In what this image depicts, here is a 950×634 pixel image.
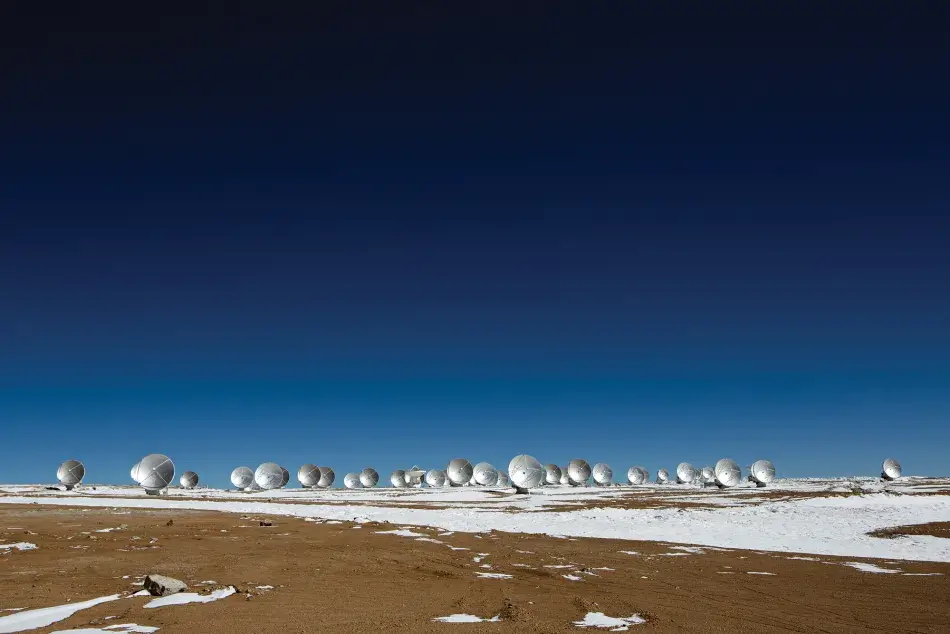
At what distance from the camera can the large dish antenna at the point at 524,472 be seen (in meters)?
A: 71.8

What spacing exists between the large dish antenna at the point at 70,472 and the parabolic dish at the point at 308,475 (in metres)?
32.1

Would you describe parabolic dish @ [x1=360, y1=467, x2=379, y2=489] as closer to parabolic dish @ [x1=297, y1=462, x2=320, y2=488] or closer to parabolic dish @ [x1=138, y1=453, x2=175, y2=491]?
parabolic dish @ [x1=297, y1=462, x2=320, y2=488]

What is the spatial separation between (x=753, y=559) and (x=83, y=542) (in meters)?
22.2

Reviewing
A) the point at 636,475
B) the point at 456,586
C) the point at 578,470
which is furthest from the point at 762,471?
the point at 456,586

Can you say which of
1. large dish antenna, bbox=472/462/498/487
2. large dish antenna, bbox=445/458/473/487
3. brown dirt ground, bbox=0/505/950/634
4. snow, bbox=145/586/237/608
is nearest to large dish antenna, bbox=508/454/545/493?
large dish antenna, bbox=445/458/473/487

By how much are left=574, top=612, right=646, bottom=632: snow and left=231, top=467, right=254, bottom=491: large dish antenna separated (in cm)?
9315

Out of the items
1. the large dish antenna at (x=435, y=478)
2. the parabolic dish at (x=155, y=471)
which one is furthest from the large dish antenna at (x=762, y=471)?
the parabolic dish at (x=155, y=471)

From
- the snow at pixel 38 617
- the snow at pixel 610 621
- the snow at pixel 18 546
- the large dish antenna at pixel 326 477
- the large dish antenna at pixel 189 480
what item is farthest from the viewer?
the large dish antenna at pixel 326 477

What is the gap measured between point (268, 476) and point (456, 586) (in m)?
85.8

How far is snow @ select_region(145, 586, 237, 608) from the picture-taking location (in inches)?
468

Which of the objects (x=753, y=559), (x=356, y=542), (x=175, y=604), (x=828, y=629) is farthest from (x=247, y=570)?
(x=753, y=559)

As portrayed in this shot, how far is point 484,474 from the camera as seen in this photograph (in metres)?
100

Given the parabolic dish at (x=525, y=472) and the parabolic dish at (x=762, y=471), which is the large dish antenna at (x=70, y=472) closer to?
the parabolic dish at (x=525, y=472)

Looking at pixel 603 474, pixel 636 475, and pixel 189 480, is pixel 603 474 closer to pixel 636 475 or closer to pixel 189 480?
pixel 636 475
